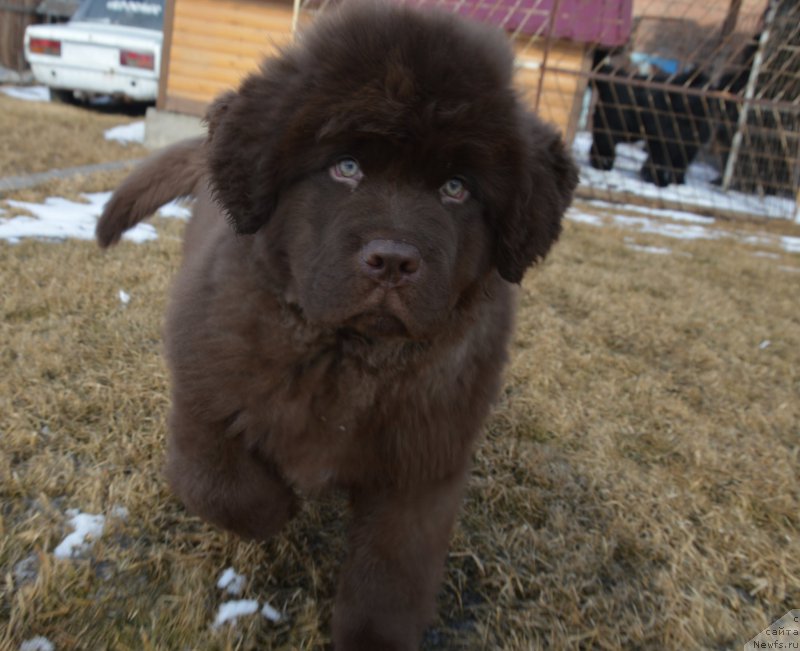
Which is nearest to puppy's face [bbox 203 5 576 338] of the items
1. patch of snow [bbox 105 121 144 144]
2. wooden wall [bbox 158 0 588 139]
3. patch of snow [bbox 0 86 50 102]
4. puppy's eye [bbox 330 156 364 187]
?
puppy's eye [bbox 330 156 364 187]

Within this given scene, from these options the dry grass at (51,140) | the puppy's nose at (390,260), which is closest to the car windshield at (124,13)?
the dry grass at (51,140)

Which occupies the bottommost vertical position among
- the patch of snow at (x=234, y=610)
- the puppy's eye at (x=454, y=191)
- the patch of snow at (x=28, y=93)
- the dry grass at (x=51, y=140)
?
the patch of snow at (x=28, y=93)

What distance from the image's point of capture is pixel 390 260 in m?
1.35

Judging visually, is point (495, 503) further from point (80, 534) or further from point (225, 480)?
point (80, 534)

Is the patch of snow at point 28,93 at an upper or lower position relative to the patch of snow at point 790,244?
lower

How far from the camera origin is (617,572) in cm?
188

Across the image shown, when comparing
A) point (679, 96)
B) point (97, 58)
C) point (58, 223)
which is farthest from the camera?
point (679, 96)

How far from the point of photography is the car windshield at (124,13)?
9953 mm

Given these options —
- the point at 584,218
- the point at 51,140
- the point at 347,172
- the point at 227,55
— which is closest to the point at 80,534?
the point at 347,172

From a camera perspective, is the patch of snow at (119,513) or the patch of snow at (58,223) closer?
the patch of snow at (119,513)

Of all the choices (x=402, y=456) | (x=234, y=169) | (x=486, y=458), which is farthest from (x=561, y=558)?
(x=234, y=169)

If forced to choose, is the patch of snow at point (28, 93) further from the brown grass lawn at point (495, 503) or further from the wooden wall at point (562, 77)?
the brown grass lawn at point (495, 503)

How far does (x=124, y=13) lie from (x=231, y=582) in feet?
35.0

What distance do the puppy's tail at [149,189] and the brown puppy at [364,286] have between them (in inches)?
32.2
